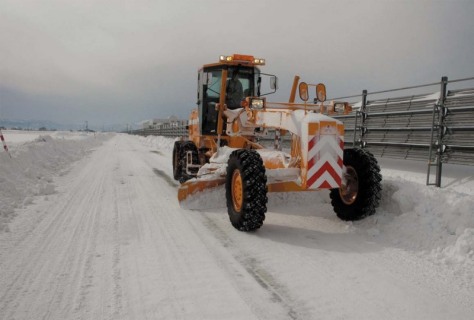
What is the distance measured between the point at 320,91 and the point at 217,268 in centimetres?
346

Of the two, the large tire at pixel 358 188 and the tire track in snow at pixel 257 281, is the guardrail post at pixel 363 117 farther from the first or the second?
the tire track in snow at pixel 257 281

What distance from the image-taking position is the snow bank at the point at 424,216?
13.1 feet

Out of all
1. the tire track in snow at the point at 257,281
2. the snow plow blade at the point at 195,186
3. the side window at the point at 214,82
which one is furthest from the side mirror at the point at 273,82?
the tire track in snow at the point at 257,281

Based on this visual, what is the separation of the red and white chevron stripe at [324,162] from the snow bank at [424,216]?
0.95 meters

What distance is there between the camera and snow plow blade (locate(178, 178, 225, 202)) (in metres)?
6.19

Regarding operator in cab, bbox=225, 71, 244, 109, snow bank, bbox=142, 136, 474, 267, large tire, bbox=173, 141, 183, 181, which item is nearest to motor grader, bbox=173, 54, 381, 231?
snow bank, bbox=142, 136, 474, 267

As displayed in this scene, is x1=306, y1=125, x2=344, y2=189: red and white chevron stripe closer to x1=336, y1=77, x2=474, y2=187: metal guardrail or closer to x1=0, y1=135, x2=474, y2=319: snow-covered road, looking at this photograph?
x1=0, y1=135, x2=474, y2=319: snow-covered road

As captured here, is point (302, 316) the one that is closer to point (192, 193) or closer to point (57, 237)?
point (57, 237)

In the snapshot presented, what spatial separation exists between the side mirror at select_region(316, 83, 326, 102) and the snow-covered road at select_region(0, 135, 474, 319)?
68.9 inches

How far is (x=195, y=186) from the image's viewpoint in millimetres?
6188

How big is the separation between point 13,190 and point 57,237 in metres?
2.87

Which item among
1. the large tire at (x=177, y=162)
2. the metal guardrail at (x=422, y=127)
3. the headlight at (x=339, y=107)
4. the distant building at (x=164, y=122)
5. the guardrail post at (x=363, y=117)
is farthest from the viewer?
the distant building at (x=164, y=122)

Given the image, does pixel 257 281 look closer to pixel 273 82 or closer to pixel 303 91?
pixel 303 91

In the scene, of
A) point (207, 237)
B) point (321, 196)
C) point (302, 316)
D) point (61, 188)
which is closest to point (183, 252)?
point (207, 237)
